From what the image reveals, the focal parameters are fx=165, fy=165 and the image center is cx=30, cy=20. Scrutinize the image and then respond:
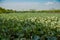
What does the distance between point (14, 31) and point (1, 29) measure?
14 centimetres


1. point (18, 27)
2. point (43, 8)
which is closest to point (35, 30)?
point (18, 27)

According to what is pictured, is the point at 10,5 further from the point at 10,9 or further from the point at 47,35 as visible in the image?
the point at 47,35

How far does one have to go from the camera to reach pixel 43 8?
13.5 feet

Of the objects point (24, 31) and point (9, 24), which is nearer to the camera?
point (24, 31)

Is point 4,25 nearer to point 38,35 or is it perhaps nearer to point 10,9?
point 38,35

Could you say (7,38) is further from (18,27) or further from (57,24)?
(57,24)

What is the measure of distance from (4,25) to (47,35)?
468 millimetres

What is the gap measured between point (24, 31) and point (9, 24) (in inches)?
9.2

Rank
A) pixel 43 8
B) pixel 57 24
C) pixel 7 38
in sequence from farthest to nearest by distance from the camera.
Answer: pixel 43 8 < pixel 57 24 < pixel 7 38

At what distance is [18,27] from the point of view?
1.71 m

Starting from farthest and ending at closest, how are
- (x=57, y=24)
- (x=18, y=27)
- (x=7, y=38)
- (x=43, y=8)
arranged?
(x=43, y=8)
(x=57, y=24)
(x=18, y=27)
(x=7, y=38)

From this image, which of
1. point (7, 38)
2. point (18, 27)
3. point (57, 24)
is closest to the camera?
point (7, 38)

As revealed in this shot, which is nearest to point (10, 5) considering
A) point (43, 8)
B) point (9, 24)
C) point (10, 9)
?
point (10, 9)

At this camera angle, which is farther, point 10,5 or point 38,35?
point 10,5
